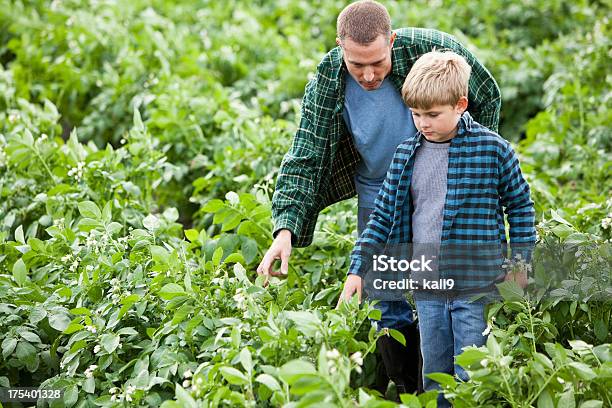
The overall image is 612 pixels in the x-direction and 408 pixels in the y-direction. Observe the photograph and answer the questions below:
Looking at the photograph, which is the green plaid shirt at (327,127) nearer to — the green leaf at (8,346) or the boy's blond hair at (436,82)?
the boy's blond hair at (436,82)

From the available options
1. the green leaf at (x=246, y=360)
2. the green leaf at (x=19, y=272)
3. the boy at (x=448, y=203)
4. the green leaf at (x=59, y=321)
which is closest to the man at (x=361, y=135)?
the boy at (x=448, y=203)

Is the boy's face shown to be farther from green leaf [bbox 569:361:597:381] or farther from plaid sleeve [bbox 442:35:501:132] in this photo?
green leaf [bbox 569:361:597:381]

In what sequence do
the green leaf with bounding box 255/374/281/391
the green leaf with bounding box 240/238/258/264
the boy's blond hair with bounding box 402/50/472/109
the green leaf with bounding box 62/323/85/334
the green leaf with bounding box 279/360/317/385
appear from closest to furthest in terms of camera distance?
the green leaf with bounding box 279/360/317/385
the green leaf with bounding box 255/374/281/391
the boy's blond hair with bounding box 402/50/472/109
the green leaf with bounding box 62/323/85/334
the green leaf with bounding box 240/238/258/264

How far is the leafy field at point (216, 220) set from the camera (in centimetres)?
243

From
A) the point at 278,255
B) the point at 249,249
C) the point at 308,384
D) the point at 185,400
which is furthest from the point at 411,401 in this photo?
the point at 249,249

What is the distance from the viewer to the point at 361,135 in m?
2.98

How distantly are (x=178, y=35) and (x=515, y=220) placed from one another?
4.17 metres

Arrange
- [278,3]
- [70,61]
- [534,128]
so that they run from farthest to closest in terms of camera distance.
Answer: [278,3] < [70,61] < [534,128]

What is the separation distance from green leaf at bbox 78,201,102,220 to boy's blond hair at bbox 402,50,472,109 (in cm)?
131

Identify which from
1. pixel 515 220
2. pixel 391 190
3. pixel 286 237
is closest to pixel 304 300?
pixel 286 237

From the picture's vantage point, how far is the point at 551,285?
267cm

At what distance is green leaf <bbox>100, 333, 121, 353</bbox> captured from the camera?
274 centimetres

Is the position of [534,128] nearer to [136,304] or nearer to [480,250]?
[480,250]

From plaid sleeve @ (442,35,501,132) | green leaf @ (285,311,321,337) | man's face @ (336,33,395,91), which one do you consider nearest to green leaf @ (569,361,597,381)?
green leaf @ (285,311,321,337)
